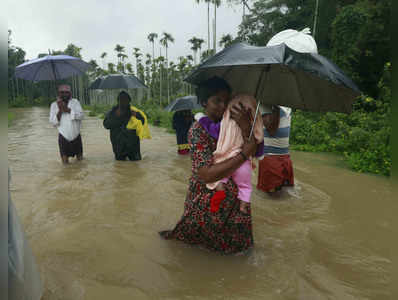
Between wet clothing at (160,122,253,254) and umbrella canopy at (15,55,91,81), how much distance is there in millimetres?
4853

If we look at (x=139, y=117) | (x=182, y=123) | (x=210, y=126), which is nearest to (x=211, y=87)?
(x=210, y=126)

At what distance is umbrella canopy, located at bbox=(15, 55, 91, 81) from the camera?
589 cm

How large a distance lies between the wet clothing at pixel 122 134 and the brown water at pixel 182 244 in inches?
36.1

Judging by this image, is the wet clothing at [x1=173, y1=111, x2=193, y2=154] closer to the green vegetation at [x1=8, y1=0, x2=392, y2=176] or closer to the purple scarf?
the green vegetation at [x1=8, y1=0, x2=392, y2=176]

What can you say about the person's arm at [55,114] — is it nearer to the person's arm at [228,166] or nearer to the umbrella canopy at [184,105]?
the umbrella canopy at [184,105]

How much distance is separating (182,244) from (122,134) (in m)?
→ 3.96

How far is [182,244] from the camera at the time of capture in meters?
2.81

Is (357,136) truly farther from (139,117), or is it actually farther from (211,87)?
(211,87)

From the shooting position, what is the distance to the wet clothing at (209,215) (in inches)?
91.2

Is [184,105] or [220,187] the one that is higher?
[184,105]

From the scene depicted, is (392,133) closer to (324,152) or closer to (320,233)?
(320,233)

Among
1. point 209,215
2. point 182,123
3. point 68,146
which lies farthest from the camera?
point 182,123

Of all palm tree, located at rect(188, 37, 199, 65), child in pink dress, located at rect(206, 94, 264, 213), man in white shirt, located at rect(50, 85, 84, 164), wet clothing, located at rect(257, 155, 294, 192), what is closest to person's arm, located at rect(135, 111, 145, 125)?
man in white shirt, located at rect(50, 85, 84, 164)

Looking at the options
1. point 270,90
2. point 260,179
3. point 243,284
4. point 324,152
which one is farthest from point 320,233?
point 324,152
